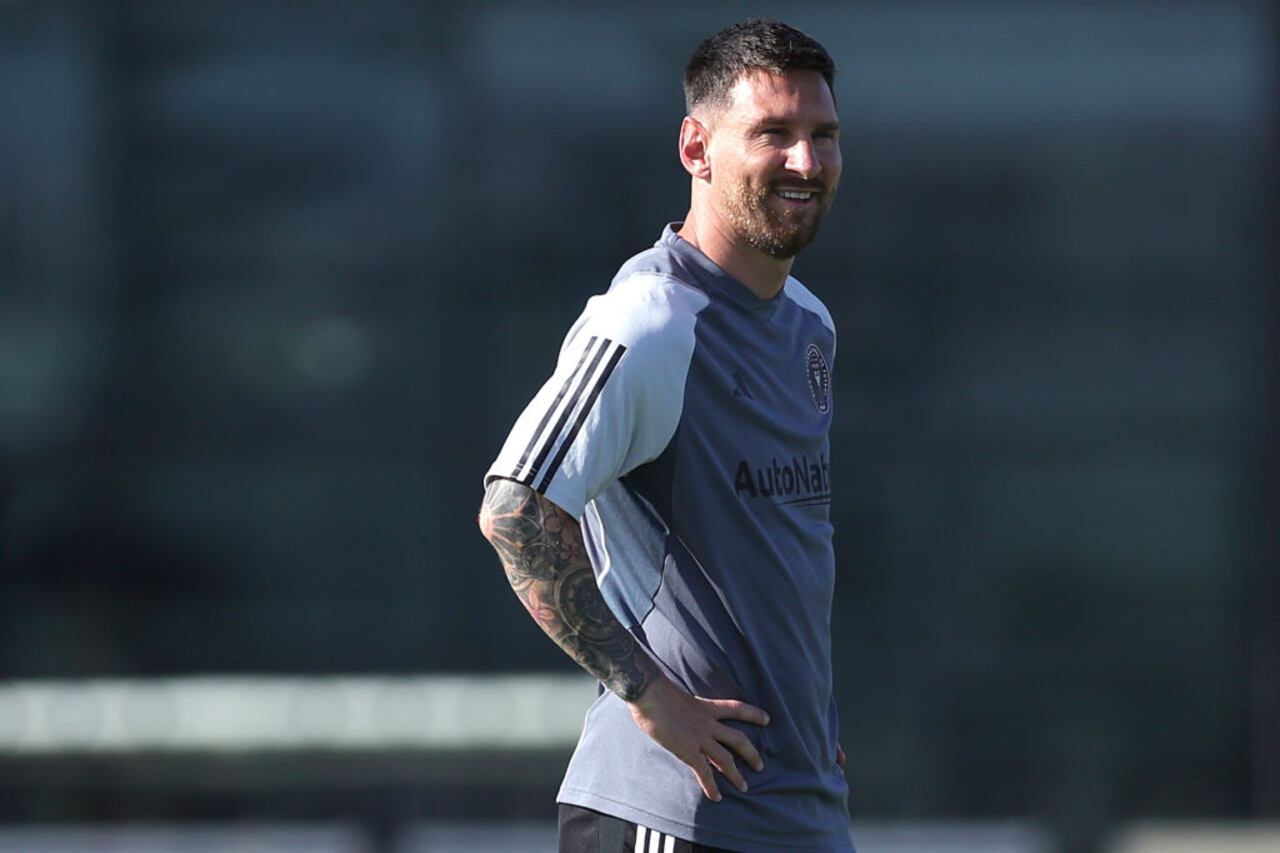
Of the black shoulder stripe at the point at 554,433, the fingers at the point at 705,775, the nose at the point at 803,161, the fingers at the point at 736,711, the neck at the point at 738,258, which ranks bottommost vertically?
the fingers at the point at 705,775

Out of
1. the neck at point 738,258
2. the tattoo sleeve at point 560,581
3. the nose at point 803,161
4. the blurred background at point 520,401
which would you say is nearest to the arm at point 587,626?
the tattoo sleeve at point 560,581

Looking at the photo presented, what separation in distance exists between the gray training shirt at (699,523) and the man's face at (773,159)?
8 cm

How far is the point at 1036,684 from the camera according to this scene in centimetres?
661

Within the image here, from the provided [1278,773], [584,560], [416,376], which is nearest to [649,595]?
[584,560]

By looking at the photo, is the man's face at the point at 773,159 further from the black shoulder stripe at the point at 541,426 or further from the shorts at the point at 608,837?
the shorts at the point at 608,837

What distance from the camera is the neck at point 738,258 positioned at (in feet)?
8.59

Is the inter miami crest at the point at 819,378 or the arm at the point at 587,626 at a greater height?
the inter miami crest at the point at 819,378

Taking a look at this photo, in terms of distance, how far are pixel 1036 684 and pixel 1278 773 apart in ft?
2.75

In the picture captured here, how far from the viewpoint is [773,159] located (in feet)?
8.38

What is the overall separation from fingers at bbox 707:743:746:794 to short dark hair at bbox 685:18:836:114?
82 centimetres

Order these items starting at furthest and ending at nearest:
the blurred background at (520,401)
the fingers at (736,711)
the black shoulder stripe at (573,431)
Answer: the blurred background at (520,401), the fingers at (736,711), the black shoulder stripe at (573,431)

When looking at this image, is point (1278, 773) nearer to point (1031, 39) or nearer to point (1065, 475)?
point (1065, 475)

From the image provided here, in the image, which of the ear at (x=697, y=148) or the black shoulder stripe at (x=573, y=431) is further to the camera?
the ear at (x=697, y=148)

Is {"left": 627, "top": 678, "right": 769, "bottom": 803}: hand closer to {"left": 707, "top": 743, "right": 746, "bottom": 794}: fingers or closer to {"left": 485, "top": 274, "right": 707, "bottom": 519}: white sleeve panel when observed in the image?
{"left": 707, "top": 743, "right": 746, "bottom": 794}: fingers
